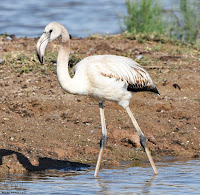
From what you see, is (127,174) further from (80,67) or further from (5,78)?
(5,78)

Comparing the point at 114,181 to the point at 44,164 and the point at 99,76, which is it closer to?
the point at 44,164

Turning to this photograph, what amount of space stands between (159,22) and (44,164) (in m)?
6.20

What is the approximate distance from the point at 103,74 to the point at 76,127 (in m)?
1.52

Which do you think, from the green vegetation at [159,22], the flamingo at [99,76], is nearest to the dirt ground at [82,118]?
the flamingo at [99,76]

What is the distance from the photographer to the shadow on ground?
6.76 metres

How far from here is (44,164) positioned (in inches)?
269

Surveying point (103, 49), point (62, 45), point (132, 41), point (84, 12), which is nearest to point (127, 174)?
point (62, 45)

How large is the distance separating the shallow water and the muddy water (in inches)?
356

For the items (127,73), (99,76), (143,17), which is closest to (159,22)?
(143,17)

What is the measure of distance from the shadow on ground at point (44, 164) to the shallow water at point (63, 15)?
28.9 ft

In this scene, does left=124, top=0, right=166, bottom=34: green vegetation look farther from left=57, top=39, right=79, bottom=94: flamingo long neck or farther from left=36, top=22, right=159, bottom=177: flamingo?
left=57, top=39, right=79, bottom=94: flamingo long neck

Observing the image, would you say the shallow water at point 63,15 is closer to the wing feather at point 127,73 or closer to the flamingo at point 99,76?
the wing feather at point 127,73

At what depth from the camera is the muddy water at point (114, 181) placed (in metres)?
5.89

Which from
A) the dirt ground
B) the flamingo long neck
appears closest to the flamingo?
the flamingo long neck
